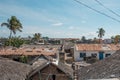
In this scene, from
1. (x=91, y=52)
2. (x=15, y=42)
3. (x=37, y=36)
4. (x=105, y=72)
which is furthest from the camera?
(x=37, y=36)

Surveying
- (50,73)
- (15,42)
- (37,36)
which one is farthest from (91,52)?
(37,36)

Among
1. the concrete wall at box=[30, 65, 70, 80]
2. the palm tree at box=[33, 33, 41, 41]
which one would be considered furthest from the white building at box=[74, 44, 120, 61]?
the palm tree at box=[33, 33, 41, 41]

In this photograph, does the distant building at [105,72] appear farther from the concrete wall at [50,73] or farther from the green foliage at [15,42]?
the green foliage at [15,42]

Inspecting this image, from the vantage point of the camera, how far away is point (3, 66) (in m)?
22.0

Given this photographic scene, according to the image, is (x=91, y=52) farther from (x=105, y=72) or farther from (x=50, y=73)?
(x=105, y=72)

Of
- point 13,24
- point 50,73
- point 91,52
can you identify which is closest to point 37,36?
point 13,24

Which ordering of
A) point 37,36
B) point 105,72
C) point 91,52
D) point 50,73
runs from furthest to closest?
point 37,36 → point 91,52 → point 50,73 → point 105,72

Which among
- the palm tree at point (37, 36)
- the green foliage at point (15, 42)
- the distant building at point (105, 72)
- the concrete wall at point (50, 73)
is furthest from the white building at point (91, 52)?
the palm tree at point (37, 36)

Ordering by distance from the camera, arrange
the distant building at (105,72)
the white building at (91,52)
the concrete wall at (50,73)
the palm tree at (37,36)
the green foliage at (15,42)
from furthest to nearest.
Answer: the palm tree at (37,36) → the green foliage at (15,42) → the white building at (91,52) → the concrete wall at (50,73) → the distant building at (105,72)

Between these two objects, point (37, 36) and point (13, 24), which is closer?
point (13, 24)

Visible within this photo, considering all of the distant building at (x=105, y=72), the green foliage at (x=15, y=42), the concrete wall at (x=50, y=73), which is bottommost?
the concrete wall at (x=50, y=73)

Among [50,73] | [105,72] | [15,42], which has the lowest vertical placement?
[50,73]

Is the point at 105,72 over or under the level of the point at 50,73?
over

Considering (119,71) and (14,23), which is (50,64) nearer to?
(119,71)
